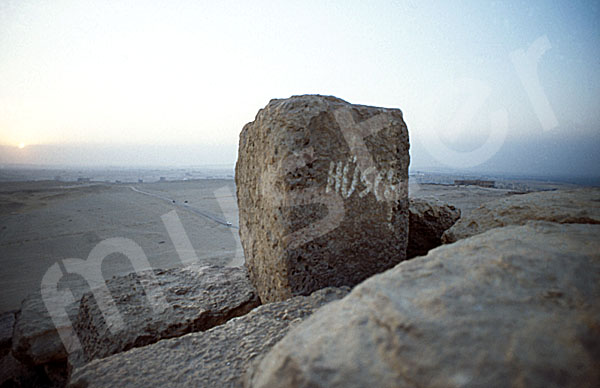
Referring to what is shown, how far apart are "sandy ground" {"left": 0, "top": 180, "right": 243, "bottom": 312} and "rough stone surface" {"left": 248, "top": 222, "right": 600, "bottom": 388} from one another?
4.62 metres

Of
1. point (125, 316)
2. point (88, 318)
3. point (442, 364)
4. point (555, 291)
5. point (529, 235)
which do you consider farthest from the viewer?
point (88, 318)

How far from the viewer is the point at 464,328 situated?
574mm

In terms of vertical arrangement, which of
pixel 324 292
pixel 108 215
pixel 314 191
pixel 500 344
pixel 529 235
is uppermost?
pixel 314 191

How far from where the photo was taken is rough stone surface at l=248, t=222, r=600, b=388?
0.51 metres

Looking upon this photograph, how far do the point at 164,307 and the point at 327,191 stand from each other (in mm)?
1248

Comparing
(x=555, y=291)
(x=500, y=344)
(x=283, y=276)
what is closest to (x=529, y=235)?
(x=555, y=291)

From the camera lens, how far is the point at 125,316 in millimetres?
1707

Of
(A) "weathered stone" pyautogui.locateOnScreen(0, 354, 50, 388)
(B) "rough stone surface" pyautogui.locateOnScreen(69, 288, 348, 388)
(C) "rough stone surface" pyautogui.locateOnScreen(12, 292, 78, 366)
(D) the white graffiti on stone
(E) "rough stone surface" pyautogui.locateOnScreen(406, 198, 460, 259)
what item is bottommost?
(A) "weathered stone" pyautogui.locateOnScreen(0, 354, 50, 388)

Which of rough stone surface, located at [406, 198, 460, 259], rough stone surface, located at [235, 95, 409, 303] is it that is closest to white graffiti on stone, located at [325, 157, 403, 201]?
rough stone surface, located at [235, 95, 409, 303]

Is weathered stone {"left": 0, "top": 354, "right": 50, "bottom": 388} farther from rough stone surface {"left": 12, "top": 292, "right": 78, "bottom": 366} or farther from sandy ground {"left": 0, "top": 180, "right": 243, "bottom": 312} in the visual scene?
sandy ground {"left": 0, "top": 180, "right": 243, "bottom": 312}

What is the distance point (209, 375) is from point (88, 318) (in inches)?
52.7

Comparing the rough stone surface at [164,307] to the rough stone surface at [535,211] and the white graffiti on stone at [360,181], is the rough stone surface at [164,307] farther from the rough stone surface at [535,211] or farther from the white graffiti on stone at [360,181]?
the rough stone surface at [535,211]

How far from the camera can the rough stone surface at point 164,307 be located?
1.60 meters

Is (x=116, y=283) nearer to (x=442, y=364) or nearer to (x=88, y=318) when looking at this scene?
(x=88, y=318)
